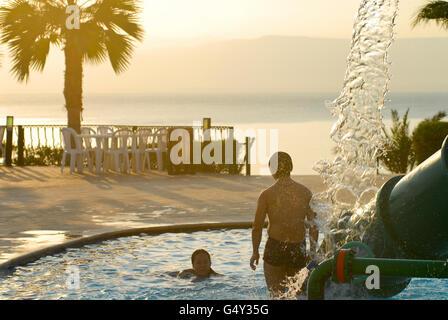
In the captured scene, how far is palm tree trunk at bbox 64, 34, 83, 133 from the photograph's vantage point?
70.3ft

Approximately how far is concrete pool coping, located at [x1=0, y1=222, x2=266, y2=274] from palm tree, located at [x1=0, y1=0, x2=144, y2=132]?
11533 millimetres

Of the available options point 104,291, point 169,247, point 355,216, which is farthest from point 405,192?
point 169,247

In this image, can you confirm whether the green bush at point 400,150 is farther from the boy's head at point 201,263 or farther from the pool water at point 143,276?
the boy's head at point 201,263

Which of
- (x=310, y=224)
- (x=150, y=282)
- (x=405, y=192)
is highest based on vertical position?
(x=405, y=192)

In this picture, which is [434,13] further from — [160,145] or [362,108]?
[362,108]

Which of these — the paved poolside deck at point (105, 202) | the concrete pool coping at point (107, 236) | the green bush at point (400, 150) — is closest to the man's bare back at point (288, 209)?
the concrete pool coping at point (107, 236)

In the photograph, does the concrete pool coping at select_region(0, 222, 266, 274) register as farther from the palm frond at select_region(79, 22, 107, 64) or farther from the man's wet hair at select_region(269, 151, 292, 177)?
the palm frond at select_region(79, 22, 107, 64)

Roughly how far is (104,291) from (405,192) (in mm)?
3657

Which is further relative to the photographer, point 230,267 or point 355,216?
point 230,267

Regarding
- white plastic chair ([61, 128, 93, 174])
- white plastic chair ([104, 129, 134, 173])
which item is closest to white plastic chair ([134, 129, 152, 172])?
white plastic chair ([104, 129, 134, 173])

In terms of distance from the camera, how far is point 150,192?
15156mm

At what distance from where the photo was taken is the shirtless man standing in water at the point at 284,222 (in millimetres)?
6344
